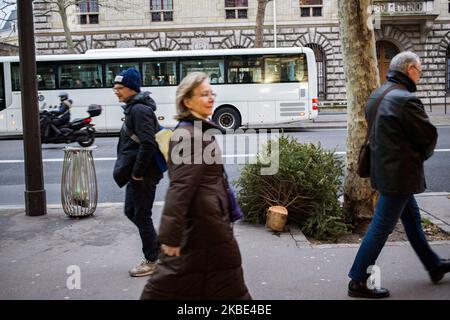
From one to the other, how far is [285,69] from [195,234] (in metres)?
17.7

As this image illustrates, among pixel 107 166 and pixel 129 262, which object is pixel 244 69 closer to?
pixel 107 166

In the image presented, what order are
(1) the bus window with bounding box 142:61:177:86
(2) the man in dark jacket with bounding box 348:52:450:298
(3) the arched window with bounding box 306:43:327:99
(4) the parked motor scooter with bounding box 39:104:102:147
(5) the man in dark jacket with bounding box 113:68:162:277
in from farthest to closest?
(3) the arched window with bounding box 306:43:327:99 → (1) the bus window with bounding box 142:61:177:86 → (4) the parked motor scooter with bounding box 39:104:102:147 → (5) the man in dark jacket with bounding box 113:68:162:277 → (2) the man in dark jacket with bounding box 348:52:450:298

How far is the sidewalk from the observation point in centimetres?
452

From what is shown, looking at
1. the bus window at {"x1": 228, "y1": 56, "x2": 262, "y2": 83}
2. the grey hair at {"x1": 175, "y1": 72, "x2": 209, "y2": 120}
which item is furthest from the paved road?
the grey hair at {"x1": 175, "y1": 72, "x2": 209, "y2": 120}

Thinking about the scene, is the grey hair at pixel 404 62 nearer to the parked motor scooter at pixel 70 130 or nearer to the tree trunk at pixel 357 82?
the tree trunk at pixel 357 82

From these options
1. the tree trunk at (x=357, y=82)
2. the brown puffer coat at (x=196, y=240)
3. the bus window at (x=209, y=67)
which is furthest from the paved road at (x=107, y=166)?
the brown puffer coat at (x=196, y=240)

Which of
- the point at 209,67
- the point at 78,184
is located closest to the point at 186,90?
the point at 78,184

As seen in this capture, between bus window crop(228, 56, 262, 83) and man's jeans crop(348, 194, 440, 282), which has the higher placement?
bus window crop(228, 56, 262, 83)

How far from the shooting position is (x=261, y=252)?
5.55 meters

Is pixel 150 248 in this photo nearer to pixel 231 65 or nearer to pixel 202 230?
pixel 202 230

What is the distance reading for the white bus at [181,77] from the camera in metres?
20.1

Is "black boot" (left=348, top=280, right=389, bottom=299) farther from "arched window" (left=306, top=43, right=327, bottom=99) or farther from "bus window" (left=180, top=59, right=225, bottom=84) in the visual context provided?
"arched window" (left=306, top=43, right=327, bottom=99)

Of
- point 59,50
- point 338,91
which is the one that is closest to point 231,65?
point 338,91

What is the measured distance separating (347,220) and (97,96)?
50.8 ft
